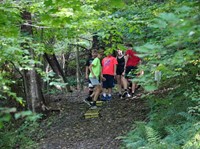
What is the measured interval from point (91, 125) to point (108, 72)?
6.88 feet

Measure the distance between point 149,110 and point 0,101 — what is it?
5.96 m

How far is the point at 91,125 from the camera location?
9.08 m

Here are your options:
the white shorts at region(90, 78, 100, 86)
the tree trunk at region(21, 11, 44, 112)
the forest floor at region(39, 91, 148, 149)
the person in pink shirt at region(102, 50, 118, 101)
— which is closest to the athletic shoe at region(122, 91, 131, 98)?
the forest floor at region(39, 91, 148, 149)

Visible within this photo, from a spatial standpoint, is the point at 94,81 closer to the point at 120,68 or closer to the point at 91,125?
the point at 120,68

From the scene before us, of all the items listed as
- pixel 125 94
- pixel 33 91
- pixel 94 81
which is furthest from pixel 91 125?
pixel 33 91

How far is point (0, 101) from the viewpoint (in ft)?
38.9

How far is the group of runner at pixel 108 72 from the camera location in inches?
395

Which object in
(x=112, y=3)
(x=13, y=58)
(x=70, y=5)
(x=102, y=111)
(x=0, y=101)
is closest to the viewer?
(x=112, y=3)

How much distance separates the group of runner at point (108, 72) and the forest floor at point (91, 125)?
0.41 meters

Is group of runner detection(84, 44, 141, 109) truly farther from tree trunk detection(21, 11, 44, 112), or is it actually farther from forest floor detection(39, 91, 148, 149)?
tree trunk detection(21, 11, 44, 112)

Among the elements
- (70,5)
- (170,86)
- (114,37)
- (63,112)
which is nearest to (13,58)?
(70,5)

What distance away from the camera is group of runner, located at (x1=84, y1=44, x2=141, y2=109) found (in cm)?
1004

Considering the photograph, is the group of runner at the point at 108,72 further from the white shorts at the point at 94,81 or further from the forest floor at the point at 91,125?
the forest floor at the point at 91,125

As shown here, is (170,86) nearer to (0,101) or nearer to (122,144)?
(122,144)
